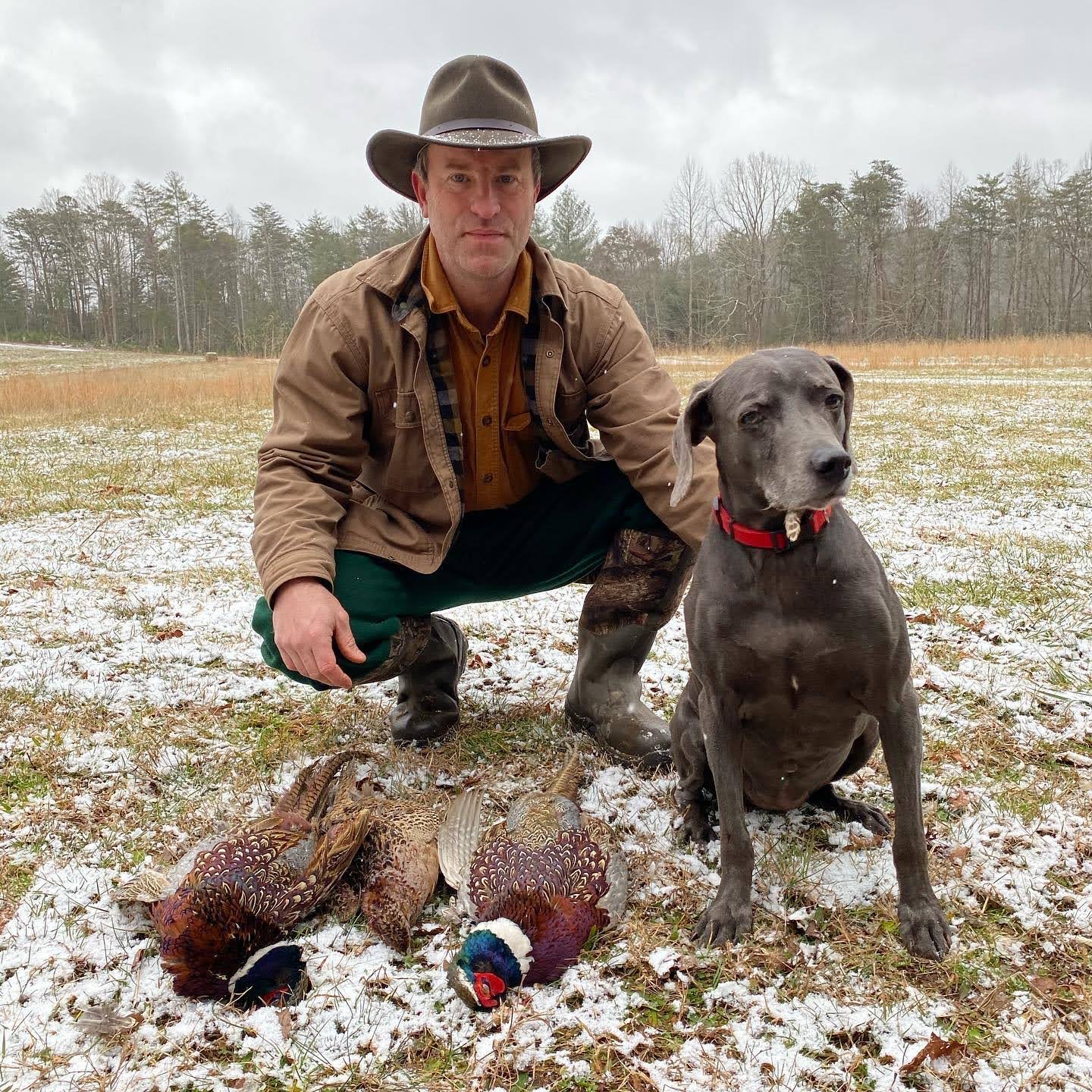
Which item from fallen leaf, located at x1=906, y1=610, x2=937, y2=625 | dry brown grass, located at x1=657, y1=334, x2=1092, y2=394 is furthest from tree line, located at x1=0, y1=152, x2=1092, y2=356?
fallen leaf, located at x1=906, y1=610, x2=937, y2=625

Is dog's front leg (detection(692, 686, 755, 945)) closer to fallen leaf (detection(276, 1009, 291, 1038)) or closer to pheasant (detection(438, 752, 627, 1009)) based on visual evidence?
pheasant (detection(438, 752, 627, 1009))

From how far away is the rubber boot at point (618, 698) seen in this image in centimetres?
337

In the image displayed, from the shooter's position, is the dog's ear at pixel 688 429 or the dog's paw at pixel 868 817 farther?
the dog's paw at pixel 868 817

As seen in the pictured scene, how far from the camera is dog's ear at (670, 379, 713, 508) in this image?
238 centimetres

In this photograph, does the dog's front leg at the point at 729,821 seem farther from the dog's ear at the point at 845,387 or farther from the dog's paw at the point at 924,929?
the dog's ear at the point at 845,387

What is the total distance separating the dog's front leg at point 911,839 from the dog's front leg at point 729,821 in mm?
394

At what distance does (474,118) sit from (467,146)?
177 millimetres

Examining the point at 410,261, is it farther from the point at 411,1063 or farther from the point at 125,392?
the point at 125,392

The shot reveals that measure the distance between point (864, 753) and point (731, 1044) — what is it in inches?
40.7

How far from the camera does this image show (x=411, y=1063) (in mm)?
1981

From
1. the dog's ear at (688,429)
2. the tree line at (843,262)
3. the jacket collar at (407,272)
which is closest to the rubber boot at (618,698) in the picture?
the dog's ear at (688,429)

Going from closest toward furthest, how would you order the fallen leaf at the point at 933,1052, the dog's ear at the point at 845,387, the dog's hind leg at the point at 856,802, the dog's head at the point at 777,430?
1. the fallen leaf at the point at 933,1052
2. the dog's head at the point at 777,430
3. the dog's ear at the point at 845,387
4. the dog's hind leg at the point at 856,802

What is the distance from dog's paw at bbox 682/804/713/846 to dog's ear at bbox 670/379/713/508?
112 centimetres

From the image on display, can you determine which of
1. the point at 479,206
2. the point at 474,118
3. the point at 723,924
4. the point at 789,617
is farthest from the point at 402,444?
the point at 723,924
